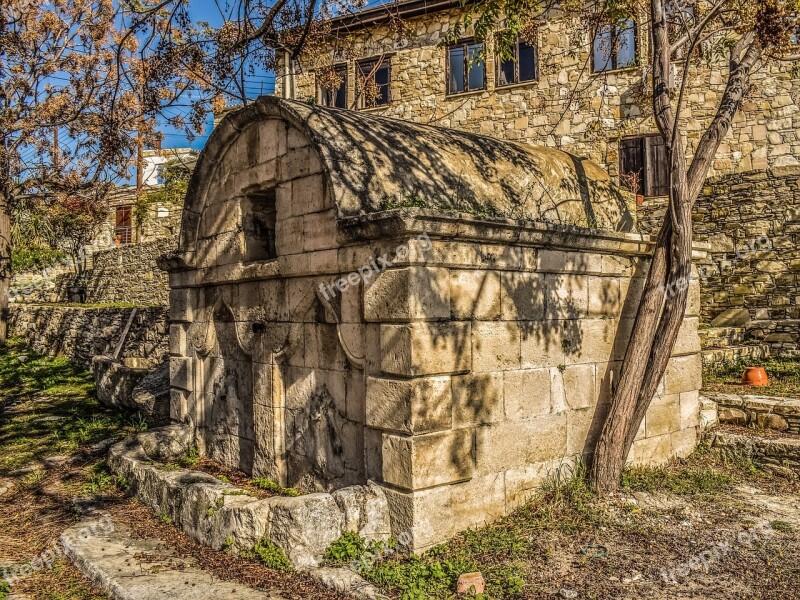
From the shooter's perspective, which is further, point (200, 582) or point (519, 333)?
point (519, 333)

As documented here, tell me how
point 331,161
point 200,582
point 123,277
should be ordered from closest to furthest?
point 200,582 → point 331,161 → point 123,277

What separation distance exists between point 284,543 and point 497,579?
Answer: 1.40m

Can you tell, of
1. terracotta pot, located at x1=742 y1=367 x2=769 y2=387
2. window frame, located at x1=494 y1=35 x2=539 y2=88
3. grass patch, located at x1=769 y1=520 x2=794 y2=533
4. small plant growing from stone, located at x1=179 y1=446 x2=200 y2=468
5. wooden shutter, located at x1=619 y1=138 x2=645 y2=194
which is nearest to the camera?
grass patch, located at x1=769 y1=520 x2=794 y2=533

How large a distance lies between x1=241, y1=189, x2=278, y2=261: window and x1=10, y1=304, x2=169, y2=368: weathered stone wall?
A: 293 inches

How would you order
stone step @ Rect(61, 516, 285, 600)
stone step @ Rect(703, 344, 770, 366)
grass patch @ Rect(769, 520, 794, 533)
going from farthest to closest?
stone step @ Rect(703, 344, 770, 366) → grass patch @ Rect(769, 520, 794, 533) → stone step @ Rect(61, 516, 285, 600)

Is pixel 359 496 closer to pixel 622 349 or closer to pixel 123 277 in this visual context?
pixel 622 349

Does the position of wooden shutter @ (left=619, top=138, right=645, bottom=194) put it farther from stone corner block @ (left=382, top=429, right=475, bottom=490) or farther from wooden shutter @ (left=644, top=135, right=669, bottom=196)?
stone corner block @ (left=382, top=429, right=475, bottom=490)

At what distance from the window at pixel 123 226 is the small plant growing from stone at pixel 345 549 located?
23340 millimetres

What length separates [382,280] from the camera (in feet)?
14.8

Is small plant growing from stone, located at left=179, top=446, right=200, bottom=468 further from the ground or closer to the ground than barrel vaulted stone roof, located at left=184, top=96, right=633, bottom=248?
closer to the ground

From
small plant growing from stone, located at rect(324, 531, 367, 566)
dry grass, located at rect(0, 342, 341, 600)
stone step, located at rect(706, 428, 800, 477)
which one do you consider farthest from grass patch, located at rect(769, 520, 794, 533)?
dry grass, located at rect(0, 342, 341, 600)

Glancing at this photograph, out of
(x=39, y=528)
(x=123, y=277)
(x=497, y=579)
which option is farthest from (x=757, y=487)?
(x=123, y=277)

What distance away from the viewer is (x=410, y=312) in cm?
429

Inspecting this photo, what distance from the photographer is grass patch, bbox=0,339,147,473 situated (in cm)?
841
